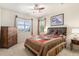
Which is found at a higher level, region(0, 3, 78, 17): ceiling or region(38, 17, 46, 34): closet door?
region(0, 3, 78, 17): ceiling

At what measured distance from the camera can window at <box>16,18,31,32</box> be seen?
4.96ft

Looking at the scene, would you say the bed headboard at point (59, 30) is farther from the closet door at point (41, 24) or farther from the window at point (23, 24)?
the window at point (23, 24)

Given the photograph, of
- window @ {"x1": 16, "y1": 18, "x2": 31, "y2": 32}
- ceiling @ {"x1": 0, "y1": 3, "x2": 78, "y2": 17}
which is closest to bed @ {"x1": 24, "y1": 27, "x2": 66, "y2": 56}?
window @ {"x1": 16, "y1": 18, "x2": 31, "y2": 32}

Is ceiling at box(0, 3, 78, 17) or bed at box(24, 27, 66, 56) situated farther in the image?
bed at box(24, 27, 66, 56)

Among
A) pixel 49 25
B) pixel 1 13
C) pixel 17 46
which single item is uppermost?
pixel 1 13

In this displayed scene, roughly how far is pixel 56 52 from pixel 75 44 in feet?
1.06

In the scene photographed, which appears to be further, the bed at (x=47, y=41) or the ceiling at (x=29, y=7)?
the bed at (x=47, y=41)

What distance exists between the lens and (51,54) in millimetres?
1365

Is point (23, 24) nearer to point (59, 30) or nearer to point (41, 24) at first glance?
point (41, 24)

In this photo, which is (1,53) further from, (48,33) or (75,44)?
(75,44)

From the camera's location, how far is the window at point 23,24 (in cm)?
151

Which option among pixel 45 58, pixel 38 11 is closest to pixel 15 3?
pixel 38 11

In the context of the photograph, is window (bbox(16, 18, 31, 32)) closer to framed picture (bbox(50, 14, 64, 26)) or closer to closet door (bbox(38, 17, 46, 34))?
closet door (bbox(38, 17, 46, 34))

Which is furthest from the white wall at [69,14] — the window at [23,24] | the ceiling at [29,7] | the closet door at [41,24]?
the window at [23,24]
